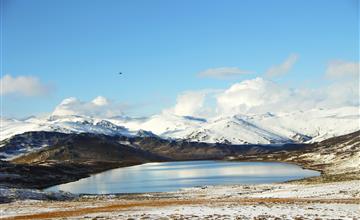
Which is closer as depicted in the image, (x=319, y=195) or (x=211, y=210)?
(x=211, y=210)

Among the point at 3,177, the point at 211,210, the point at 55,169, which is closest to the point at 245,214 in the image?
the point at 211,210

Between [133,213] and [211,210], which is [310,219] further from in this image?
[133,213]

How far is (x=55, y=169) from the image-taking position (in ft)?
554

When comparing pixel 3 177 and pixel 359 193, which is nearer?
pixel 359 193

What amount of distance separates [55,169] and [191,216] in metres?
138

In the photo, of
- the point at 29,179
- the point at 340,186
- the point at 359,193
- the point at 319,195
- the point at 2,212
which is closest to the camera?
the point at 2,212

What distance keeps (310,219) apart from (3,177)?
10310cm

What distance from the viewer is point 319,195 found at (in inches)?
2295

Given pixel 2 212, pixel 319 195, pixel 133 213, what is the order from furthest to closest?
pixel 319 195
pixel 2 212
pixel 133 213

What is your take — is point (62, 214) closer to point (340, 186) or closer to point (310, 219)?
point (310, 219)

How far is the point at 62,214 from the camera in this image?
41.4 m

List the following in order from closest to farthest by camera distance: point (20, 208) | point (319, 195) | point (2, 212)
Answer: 1. point (2, 212)
2. point (20, 208)
3. point (319, 195)

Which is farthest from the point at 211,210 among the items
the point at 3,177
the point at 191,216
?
the point at 3,177

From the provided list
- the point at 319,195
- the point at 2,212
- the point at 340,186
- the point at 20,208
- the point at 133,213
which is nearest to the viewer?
the point at 133,213
